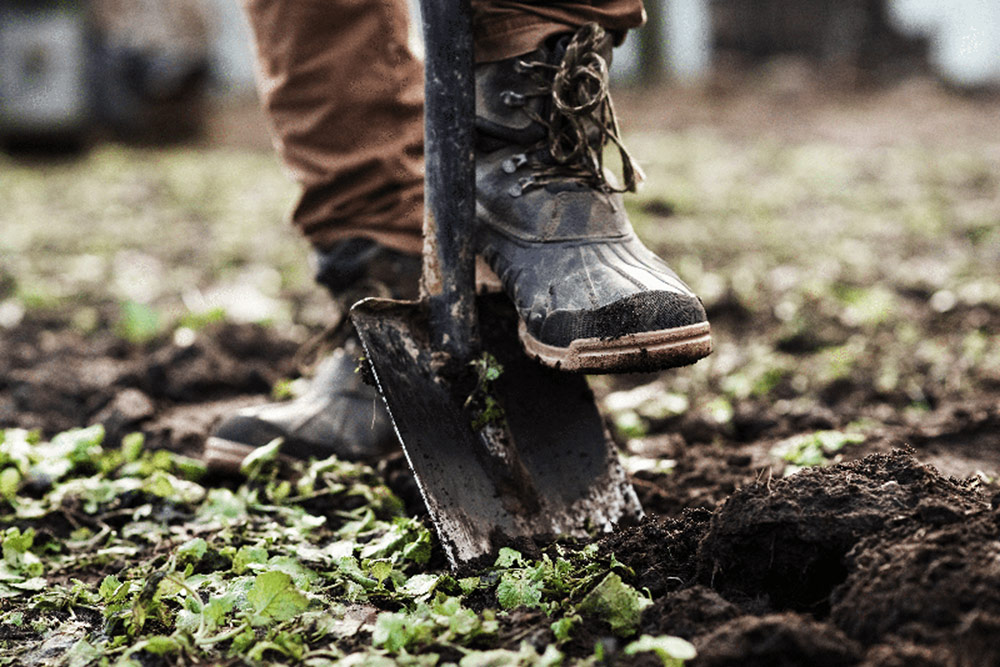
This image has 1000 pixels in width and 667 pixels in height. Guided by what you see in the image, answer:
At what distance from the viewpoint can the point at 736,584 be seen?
4.82 ft

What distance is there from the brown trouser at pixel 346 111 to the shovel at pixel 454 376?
1.68 feet

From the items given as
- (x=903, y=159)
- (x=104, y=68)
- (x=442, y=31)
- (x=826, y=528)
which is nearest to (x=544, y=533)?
(x=826, y=528)

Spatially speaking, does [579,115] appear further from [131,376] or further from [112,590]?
[131,376]

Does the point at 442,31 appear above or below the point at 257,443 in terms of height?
above

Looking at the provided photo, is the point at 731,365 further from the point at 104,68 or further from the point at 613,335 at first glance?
the point at 104,68

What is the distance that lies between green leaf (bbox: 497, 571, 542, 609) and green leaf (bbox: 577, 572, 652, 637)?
10 centimetres

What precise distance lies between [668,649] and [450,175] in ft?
3.07

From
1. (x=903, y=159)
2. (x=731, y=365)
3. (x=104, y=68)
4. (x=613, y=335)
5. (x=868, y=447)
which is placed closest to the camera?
(x=613, y=335)

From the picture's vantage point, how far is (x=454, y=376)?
175 cm

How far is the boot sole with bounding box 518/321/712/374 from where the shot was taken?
5.40ft

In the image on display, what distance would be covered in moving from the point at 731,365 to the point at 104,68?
26.6 ft

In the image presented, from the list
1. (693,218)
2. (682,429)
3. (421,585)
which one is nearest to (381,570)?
(421,585)

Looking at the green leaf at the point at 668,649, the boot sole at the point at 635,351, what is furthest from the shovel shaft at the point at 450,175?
the green leaf at the point at 668,649

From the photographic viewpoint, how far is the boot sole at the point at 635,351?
164cm
